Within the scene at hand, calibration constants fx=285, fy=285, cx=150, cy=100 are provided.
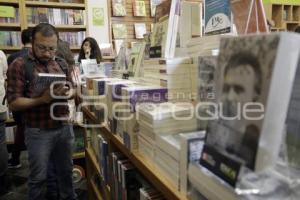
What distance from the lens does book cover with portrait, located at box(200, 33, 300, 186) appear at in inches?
20.6

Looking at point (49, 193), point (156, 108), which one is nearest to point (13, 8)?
point (49, 193)

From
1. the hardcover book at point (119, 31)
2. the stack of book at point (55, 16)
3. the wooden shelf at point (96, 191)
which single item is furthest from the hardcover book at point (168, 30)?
the hardcover book at point (119, 31)

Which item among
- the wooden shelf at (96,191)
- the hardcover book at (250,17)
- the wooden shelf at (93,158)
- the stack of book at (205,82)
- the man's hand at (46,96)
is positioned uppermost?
the hardcover book at (250,17)

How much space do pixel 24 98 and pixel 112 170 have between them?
75 centimetres

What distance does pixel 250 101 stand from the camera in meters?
0.57

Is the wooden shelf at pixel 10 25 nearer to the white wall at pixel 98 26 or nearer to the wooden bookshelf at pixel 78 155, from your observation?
the white wall at pixel 98 26

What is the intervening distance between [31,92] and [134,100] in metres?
1.03

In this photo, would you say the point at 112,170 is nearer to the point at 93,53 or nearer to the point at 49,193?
the point at 49,193

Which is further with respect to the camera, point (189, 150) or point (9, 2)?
point (9, 2)

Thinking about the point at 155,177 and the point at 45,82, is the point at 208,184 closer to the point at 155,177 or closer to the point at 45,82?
the point at 155,177

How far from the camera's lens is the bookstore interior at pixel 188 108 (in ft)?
1.79

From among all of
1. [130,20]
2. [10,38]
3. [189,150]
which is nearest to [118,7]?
[130,20]

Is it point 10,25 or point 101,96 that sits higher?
point 10,25

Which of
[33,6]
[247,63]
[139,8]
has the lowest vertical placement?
[247,63]
